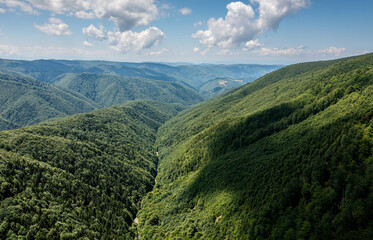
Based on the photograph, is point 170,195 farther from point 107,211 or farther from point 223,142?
point 223,142

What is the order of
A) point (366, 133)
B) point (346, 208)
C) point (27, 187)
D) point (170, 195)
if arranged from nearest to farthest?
point (346, 208) → point (366, 133) → point (27, 187) → point (170, 195)

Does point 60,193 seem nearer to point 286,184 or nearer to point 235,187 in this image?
point 235,187

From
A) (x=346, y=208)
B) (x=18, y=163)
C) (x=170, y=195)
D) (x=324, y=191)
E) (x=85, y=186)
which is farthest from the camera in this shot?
(x=170, y=195)

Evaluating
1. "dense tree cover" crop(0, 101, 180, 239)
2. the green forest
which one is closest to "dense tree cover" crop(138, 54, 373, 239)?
the green forest

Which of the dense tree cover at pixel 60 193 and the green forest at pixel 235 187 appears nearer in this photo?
the green forest at pixel 235 187

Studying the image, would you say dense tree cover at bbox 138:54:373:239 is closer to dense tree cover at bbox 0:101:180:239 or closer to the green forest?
the green forest

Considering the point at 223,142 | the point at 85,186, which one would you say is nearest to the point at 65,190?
the point at 85,186

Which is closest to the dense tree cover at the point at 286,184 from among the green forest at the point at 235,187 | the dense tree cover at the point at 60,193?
the green forest at the point at 235,187

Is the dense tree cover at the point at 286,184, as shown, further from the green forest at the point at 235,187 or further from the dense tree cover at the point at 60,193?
the dense tree cover at the point at 60,193
